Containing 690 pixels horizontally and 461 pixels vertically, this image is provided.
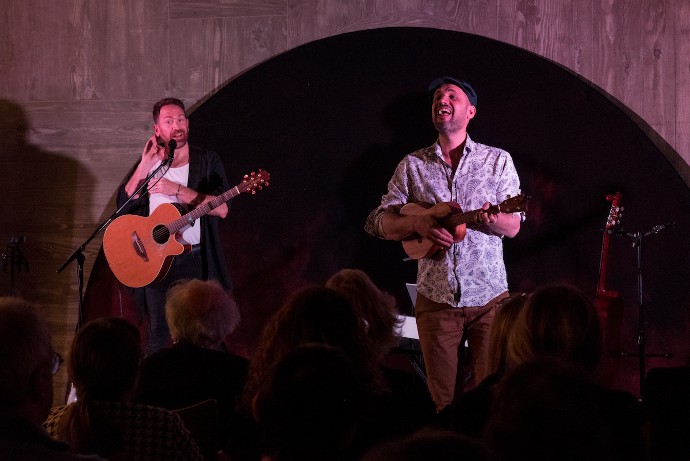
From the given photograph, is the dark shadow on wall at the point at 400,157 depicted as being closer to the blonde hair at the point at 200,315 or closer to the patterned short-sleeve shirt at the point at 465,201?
the patterned short-sleeve shirt at the point at 465,201

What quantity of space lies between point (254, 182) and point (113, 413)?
9.67 ft

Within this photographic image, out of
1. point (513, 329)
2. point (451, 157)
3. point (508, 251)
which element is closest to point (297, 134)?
point (451, 157)

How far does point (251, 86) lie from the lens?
5488mm

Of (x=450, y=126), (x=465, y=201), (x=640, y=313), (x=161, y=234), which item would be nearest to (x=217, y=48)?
(x=161, y=234)

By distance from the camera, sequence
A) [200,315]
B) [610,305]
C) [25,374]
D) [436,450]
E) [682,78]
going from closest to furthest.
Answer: [436,450]
[25,374]
[200,315]
[610,305]
[682,78]

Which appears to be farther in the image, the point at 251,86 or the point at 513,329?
the point at 251,86

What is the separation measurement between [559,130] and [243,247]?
7.20ft

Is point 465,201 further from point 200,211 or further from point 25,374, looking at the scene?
point 25,374

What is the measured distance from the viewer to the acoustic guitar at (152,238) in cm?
496

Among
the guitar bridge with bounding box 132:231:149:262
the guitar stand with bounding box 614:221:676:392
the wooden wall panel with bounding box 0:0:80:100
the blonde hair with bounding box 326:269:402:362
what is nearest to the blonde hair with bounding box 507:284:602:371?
the blonde hair with bounding box 326:269:402:362

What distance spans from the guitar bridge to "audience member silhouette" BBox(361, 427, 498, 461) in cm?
425

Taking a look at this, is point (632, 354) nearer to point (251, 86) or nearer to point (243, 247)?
point (243, 247)

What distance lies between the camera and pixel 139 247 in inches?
201

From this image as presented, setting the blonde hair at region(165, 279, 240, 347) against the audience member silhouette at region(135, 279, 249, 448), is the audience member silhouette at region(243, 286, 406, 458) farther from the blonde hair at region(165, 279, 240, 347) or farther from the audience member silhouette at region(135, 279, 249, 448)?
the blonde hair at region(165, 279, 240, 347)
